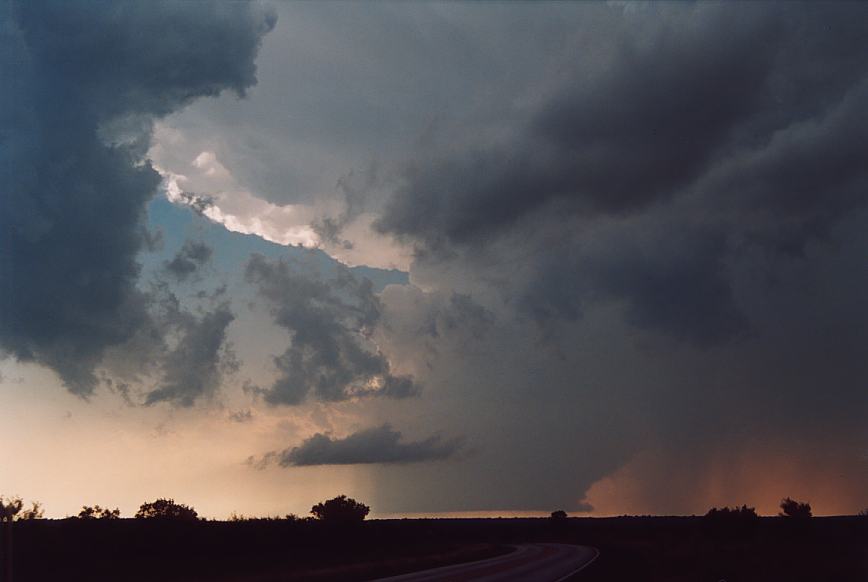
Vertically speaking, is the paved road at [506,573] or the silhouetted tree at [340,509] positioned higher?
→ the silhouetted tree at [340,509]

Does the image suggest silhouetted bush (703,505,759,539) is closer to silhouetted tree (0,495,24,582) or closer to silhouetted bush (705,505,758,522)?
silhouetted bush (705,505,758,522)

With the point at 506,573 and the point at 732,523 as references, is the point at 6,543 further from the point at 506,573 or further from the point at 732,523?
the point at 732,523

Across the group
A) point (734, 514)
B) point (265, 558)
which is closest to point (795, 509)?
point (734, 514)

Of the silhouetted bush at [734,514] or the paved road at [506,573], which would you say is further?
the silhouetted bush at [734,514]

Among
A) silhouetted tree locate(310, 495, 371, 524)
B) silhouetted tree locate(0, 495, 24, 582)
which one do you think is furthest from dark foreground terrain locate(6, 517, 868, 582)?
silhouetted tree locate(310, 495, 371, 524)

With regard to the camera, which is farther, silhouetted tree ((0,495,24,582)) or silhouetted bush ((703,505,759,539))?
silhouetted bush ((703,505,759,539))

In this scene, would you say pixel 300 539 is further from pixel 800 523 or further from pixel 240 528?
pixel 800 523

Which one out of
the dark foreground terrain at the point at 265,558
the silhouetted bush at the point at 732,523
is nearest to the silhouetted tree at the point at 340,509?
the dark foreground terrain at the point at 265,558

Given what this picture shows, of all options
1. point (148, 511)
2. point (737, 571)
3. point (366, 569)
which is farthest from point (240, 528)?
point (737, 571)

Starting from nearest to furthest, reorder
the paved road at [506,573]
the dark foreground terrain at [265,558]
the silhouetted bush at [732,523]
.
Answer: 1. the paved road at [506,573]
2. the dark foreground terrain at [265,558]
3. the silhouetted bush at [732,523]

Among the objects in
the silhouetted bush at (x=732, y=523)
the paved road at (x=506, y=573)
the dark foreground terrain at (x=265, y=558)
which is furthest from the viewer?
the silhouetted bush at (x=732, y=523)

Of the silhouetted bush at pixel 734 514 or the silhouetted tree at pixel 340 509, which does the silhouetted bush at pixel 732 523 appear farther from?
the silhouetted tree at pixel 340 509

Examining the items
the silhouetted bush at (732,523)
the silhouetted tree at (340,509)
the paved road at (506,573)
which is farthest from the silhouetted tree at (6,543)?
the silhouetted bush at (732,523)

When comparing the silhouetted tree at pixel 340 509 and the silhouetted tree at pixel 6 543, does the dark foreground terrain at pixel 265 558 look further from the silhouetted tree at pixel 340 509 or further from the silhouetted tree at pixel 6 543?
the silhouetted tree at pixel 340 509
